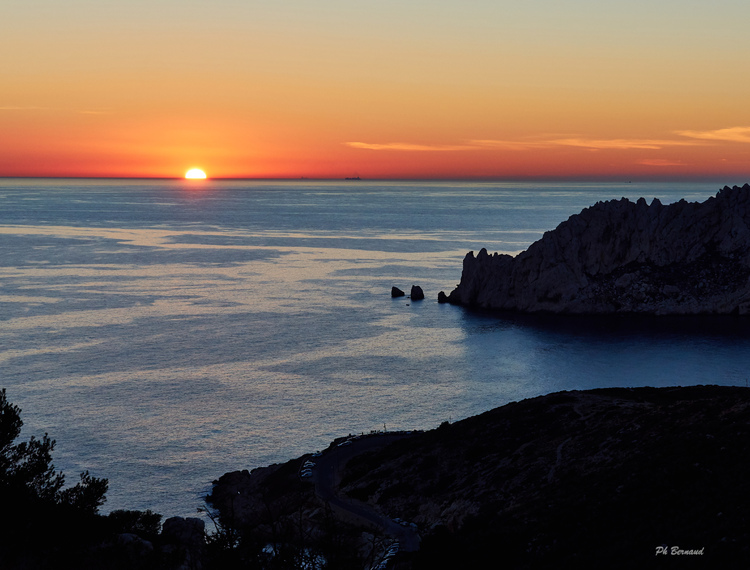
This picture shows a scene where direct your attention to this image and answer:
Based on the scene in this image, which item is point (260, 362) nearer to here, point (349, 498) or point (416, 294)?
point (349, 498)

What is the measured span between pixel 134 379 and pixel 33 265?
80.7m

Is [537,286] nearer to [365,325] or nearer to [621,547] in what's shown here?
[365,325]

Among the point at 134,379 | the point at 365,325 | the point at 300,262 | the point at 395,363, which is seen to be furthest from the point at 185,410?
the point at 300,262

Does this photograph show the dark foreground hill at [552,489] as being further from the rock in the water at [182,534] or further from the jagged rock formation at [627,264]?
the jagged rock formation at [627,264]

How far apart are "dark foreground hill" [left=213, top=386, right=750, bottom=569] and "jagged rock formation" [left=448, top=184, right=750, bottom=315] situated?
5230 centimetres

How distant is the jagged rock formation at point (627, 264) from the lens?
10219 cm

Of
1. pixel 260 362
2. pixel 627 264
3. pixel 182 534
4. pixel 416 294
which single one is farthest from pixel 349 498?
pixel 627 264

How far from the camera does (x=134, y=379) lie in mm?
68312

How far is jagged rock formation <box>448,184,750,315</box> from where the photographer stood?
102188mm

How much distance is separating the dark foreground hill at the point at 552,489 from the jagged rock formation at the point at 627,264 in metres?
52.3

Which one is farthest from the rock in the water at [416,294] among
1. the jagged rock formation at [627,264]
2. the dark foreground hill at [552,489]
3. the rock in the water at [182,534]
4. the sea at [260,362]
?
the rock in the water at [182,534]

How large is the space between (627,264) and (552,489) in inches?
3025

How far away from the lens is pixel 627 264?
10625cm

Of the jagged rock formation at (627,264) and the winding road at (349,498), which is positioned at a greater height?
the jagged rock formation at (627,264)
